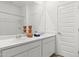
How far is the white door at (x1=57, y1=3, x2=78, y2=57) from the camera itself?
3175 millimetres

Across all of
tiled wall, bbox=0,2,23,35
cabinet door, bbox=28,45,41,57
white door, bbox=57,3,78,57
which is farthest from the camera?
white door, bbox=57,3,78,57

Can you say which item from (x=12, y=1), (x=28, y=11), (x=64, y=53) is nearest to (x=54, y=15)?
(x=28, y=11)

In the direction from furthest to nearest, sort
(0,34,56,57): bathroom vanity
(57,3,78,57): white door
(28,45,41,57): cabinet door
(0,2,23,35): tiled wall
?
1. (57,3,78,57): white door
2. (0,2,23,35): tiled wall
3. (28,45,41,57): cabinet door
4. (0,34,56,57): bathroom vanity

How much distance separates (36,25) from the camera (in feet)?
11.5

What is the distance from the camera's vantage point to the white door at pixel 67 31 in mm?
3175

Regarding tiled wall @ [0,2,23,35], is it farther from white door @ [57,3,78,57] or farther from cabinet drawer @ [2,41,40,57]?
white door @ [57,3,78,57]

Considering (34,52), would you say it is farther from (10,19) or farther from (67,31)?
(67,31)

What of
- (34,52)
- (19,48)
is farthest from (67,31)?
(19,48)

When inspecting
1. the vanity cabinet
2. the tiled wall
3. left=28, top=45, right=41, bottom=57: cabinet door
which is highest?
the tiled wall

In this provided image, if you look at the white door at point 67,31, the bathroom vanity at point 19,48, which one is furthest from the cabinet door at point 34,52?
the white door at point 67,31

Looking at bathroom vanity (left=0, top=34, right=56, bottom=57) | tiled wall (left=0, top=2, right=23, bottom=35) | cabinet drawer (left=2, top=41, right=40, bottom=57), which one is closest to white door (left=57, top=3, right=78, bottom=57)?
bathroom vanity (left=0, top=34, right=56, bottom=57)

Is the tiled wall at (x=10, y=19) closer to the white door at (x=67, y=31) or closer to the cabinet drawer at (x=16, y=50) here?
the cabinet drawer at (x=16, y=50)

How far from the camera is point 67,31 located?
3.34 metres

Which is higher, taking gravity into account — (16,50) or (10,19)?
(10,19)
